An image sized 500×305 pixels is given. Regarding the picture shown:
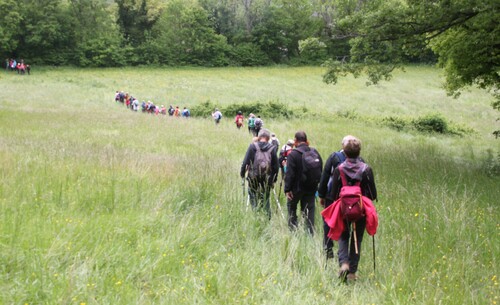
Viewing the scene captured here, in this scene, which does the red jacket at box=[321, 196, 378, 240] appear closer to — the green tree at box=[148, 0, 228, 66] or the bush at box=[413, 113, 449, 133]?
the bush at box=[413, 113, 449, 133]

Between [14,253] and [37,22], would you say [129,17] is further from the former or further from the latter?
[14,253]

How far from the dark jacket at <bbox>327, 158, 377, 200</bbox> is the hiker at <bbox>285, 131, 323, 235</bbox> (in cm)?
137

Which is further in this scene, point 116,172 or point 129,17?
point 129,17

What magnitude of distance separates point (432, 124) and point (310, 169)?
87.7ft

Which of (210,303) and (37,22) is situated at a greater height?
(37,22)

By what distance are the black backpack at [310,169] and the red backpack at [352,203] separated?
1746 millimetres

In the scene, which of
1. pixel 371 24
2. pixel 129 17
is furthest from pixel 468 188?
pixel 129 17

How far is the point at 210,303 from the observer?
4.33m

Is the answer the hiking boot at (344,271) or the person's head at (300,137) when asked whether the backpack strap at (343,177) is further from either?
the person's head at (300,137)

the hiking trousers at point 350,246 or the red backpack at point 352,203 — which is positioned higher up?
the red backpack at point 352,203

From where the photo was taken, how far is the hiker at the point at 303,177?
7203 mm

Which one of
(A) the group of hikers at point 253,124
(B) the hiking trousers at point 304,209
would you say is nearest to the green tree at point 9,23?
(A) the group of hikers at point 253,124

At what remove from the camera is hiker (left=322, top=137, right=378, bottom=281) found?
5.55m

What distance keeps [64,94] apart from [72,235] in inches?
1347
